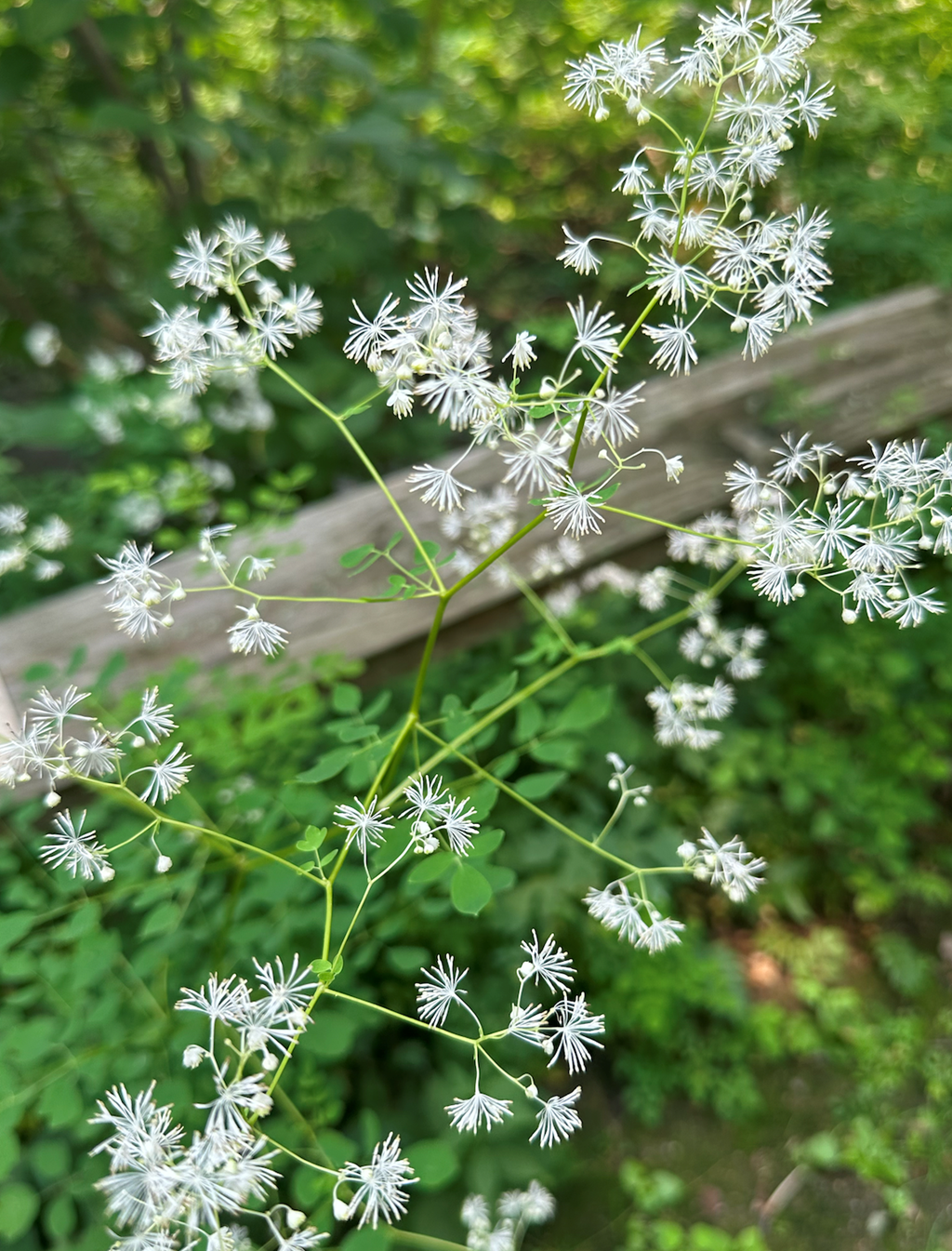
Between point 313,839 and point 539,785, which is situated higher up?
point 313,839

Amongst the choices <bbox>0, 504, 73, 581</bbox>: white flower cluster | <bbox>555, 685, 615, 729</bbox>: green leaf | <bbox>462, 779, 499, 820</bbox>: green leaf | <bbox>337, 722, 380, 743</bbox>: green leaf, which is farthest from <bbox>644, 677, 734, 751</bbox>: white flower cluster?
<bbox>0, 504, 73, 581</bbox>: white flower cluster

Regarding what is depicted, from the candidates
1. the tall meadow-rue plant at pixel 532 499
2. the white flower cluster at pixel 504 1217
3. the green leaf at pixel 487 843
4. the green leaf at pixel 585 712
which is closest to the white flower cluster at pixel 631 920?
the tall meadow-rue plant at pixel 532 499

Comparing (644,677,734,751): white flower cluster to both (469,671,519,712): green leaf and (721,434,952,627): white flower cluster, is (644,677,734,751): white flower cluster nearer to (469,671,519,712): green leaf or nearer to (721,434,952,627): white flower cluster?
(469,671,519,712): green leaf

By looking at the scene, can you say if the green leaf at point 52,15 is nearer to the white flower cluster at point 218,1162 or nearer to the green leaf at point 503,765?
the green leaf at point 503,765

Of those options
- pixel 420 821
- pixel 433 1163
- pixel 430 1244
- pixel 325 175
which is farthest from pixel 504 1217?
pixel 325 175

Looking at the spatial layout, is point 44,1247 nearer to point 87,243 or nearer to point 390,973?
point 390,973

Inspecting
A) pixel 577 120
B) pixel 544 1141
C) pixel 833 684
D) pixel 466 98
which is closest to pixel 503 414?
pixel 544 1141

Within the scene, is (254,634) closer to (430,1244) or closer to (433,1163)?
(433,1163)
